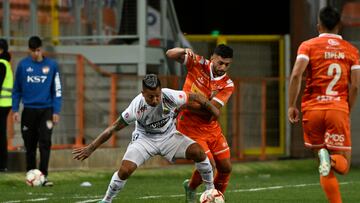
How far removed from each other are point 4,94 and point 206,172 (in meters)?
7.18

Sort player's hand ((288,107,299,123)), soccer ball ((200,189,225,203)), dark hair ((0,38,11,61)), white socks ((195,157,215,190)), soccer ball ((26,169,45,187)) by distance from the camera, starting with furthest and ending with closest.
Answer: dark hair ((0,38,11,61)) < soccer ball ((26,169,45,187)) < white socks ((195,157,215,190)) < soccer ball ((200,189,225,203)) < player's hand ((288,107,299,123))

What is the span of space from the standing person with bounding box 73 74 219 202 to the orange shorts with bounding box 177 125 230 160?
509 mm

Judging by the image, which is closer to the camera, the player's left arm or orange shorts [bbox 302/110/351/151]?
orange shorts [bbox 302/110/351/151]

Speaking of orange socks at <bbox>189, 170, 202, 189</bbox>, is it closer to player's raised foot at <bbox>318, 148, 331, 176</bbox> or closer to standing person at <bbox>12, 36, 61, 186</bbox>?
player's raised foot at <bbox>318, 148, 331, 176</bbox>

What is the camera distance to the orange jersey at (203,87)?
14086 millimetres

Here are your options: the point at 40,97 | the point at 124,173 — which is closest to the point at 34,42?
the point at 40,97

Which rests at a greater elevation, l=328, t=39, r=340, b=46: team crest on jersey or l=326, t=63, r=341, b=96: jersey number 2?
l=328, t=39, r=340, b=46: team crest on jersey

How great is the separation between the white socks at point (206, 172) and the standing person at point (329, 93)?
1773 millimetres

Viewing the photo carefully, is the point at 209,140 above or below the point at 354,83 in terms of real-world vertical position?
below

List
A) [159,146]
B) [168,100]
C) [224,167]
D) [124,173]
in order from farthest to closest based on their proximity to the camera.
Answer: [224,167], [159,146], [168,100], [124,173]

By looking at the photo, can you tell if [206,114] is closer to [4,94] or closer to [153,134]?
[153,134]

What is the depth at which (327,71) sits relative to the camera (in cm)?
1191

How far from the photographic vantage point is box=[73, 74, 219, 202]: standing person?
41.7ft

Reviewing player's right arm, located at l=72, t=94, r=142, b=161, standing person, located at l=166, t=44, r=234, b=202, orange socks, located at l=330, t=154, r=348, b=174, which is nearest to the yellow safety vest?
standing person, located at l=166, t=44, r=234, b=202
